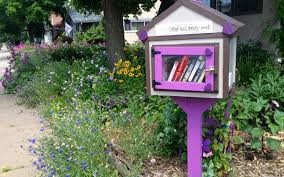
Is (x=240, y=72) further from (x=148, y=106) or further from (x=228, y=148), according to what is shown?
(x=228, y=148)

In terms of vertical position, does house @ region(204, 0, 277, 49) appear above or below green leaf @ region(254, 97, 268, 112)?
above

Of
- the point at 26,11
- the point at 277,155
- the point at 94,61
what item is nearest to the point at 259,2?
the point at 94,61

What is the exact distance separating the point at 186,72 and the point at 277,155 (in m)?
1.64

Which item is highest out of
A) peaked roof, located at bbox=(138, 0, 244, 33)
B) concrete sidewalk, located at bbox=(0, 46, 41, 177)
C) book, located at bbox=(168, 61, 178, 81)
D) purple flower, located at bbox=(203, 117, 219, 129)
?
peaked roof, located at bbox=(138, 0, 244, 33)

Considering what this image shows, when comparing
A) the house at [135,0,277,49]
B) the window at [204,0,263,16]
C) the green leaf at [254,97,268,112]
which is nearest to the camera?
the green leaf at [254,97,268,112]

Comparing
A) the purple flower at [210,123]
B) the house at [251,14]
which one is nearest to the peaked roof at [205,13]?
the purple flower at [210,123]

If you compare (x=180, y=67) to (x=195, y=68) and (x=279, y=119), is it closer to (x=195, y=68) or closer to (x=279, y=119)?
(x=195, y=68)

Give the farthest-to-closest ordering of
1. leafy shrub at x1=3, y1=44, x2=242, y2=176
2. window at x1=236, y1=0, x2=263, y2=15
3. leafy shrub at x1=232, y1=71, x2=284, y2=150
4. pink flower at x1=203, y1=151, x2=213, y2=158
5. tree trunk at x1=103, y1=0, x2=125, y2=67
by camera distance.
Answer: window at x1=236, y1=0, x2=263, y2=15, tree trunk at x1=103, y1=0, x2=125, y2=67, leafy shrub at x1=232, y1=71, x2=284, y2=150, leafy shrub at x1=3, y1=44, x2=242, y2=176, pink flower at x1=203, y1=151, x2=213, y2=158

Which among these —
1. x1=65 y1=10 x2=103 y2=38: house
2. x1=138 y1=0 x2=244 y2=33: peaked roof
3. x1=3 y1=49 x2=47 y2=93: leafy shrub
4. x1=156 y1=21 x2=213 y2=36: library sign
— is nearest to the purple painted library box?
x1=156 y1=21 x2=213 y2=36: library sign

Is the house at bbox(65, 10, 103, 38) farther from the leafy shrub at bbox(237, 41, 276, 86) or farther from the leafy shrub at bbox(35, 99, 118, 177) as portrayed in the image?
the leafy shrub at bbox(35, 99, 118, 177)

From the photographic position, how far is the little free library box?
3.23 metres

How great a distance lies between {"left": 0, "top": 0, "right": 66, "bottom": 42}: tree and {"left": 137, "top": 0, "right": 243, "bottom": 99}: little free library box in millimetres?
33106

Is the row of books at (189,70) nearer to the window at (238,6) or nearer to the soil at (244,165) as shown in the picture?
the soil at (244,165)

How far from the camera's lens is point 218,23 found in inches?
126
